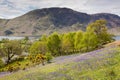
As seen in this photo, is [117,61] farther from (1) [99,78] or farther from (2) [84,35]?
(2) [84,35]

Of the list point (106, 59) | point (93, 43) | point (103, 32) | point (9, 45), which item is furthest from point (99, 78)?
point (9, 45)

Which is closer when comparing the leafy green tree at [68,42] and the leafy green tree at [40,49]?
the leafy green tree at [68,42]

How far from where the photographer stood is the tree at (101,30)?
111325 millimetres

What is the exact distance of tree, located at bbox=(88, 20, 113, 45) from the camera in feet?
365

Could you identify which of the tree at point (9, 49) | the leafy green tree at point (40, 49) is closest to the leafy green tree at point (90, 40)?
the leafy green tree at point (40, 49)

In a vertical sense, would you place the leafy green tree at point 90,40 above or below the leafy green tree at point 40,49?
above

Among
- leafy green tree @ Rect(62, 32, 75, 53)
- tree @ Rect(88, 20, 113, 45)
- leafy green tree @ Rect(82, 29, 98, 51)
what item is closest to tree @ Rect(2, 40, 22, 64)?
leafy green tree @ Rect(62, 32, 75, 53)

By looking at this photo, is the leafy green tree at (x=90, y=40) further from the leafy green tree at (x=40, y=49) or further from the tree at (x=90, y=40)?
the leafy green tree at (x=40, y=49)

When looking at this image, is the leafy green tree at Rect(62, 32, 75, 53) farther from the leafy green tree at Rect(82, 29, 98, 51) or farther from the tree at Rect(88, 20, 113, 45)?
the tree at Rect(88, 20, 113, 45)

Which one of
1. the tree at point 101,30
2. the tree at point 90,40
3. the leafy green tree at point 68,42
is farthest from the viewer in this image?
the leafy green tree at point 68,42

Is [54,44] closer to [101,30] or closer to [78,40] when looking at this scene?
[78,40]

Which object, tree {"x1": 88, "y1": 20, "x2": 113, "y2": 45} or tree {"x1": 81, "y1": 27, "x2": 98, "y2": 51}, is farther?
tree {"x1": 88, "y1": 20, "x2": 113, "y2": 45}

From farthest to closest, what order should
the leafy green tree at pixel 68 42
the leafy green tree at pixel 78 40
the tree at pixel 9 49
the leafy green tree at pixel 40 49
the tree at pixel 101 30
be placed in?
the tree at pixel 9 49, the leafy green tree at pixel 40 49, the leafy green tree at pixel 68 42, the tree at pixel 101 30, the leafy green tree at pixel 78 40

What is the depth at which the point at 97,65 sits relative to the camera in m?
25.3
